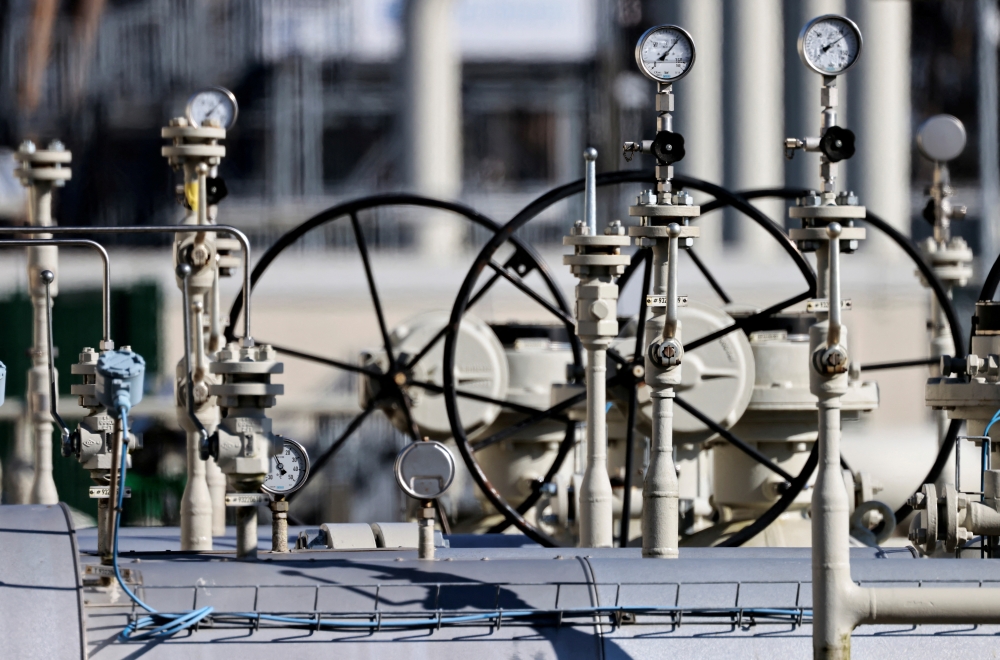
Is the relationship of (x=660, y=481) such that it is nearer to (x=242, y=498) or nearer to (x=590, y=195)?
(x=590, y=195)

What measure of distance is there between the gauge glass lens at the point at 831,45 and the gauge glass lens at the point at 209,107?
2.51 meters

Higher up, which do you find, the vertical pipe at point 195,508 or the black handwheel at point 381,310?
the black handwheel at point 381,310

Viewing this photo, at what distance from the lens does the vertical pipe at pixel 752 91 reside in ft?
55.3

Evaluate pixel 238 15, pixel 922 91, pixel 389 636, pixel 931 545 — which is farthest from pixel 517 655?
pixel 922 91

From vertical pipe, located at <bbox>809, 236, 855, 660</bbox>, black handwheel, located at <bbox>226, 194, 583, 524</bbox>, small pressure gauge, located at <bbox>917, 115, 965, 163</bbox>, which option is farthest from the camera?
small pressure gauge, located at <bbox>917, 115, 965, 163</bbox>

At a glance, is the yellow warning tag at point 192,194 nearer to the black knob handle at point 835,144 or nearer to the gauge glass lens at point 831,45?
the gauge glass lens at point 831,45

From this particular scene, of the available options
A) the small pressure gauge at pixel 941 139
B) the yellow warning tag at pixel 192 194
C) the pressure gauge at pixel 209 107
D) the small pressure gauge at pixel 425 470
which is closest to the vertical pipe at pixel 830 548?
the small pressure gauge at pixel 425 470

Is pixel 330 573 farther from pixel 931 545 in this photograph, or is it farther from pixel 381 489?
pixel 381 489

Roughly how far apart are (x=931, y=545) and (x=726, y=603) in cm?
119

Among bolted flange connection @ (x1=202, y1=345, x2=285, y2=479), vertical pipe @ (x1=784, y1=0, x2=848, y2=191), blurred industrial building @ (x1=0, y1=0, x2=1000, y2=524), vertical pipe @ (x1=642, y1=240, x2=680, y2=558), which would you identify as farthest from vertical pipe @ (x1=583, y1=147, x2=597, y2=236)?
vertical pipe @ (x1=784, y1=0, x2=848, y2=191)

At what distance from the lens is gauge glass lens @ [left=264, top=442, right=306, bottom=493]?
16.8 ft

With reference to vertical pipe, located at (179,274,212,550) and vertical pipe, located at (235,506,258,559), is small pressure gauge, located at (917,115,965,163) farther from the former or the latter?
vertical pipe, located at (235,506,258,559)

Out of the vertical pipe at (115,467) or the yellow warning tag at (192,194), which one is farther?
the yellow warning tag at (192,194)

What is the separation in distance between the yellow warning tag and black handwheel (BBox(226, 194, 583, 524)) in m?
0.80
